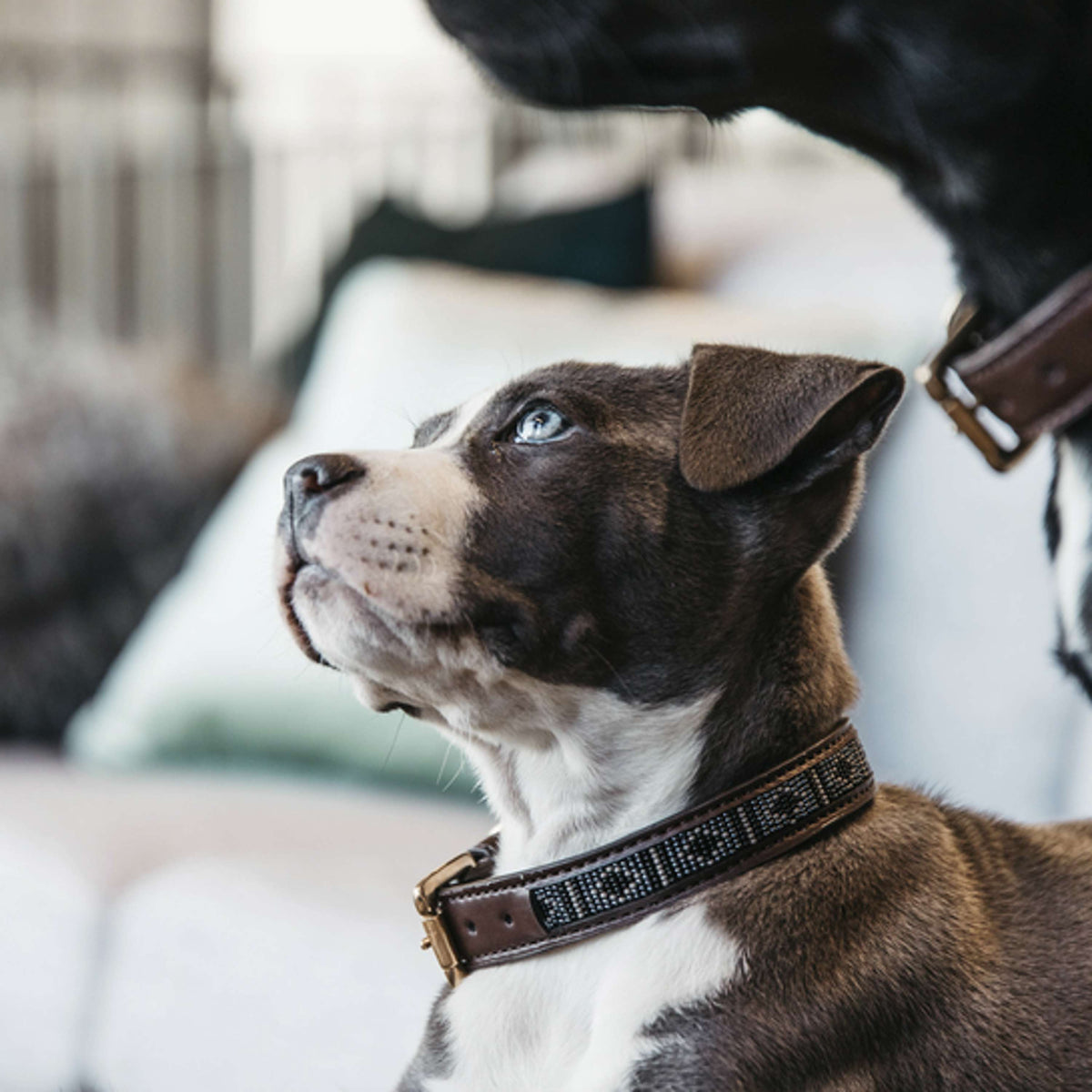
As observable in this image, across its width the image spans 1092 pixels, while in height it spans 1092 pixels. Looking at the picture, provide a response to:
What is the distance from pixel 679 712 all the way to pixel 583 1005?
0.50ft

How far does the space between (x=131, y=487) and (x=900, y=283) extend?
909 mm

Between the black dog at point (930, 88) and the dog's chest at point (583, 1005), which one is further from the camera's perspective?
the black dog at point (930, 88)

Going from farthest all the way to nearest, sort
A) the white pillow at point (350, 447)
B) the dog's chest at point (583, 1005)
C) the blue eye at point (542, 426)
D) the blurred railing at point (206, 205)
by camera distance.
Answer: the blurred railing at point (206, 205) → the white pillow at point (350, 447) → the blue eye at point (542, 426) → the dog's chest at point (583, 1005)

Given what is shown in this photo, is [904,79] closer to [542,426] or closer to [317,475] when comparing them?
[542,426]

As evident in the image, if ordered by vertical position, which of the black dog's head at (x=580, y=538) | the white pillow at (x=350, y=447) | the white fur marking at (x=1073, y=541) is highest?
the black dog's head at (x=580, y=538)

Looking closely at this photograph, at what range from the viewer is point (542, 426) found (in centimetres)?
82

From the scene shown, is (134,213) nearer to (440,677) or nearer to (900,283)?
(900,283)

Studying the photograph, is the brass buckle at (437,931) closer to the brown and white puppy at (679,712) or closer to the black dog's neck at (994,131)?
the brown and white puppy at (679,712)

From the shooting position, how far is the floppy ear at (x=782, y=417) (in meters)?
0.75

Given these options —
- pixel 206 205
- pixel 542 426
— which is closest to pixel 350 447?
pixel 542 426

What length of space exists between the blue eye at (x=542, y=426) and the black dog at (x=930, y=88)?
0.17 m

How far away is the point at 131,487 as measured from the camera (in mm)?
1708

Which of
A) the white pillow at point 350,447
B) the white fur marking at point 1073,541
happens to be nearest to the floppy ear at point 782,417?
the white fur marking at point 1073,541

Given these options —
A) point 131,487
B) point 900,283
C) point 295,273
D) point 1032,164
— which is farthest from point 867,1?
point 295,273
